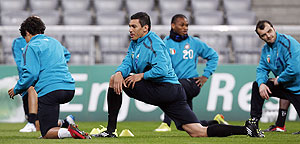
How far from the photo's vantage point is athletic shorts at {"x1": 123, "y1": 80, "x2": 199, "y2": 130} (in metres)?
6.50

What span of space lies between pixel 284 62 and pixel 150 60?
2.24 meters

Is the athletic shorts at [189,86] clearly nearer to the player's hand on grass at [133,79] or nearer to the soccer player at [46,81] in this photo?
the player's hand on grass at [133,79]

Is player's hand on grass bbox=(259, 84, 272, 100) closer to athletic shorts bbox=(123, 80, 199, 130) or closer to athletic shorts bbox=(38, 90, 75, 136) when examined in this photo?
athletic shorts bbox=(123, 80, 199, 130)

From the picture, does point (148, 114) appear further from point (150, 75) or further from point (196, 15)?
point (150, 75)

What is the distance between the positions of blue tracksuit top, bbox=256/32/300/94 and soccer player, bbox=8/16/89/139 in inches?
109

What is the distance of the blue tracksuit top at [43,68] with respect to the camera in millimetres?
6543

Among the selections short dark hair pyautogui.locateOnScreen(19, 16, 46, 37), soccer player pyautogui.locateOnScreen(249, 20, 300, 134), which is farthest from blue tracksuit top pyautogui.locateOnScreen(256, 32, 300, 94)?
short dark hair pyautogui.locateOnScreen(19, 16, 46, 37)

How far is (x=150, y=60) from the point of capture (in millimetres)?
6500

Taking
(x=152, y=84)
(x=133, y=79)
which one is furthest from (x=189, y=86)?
(x=133, y=79)

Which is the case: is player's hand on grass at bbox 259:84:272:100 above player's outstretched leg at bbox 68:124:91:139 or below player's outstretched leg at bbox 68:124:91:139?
above

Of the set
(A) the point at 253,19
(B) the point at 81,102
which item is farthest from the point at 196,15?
(B) the point at 81,102

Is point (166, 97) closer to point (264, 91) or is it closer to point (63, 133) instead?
point (63, 133)

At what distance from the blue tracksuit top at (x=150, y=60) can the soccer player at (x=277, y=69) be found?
1654mm

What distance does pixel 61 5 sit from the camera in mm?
15539
